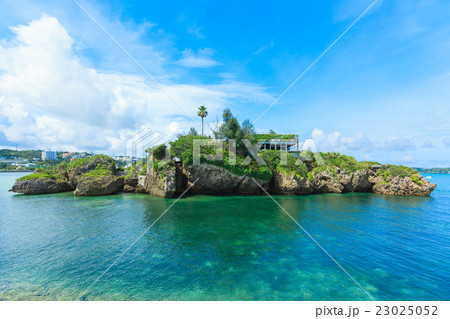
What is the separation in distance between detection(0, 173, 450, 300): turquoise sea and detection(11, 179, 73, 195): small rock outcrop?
14421 mm

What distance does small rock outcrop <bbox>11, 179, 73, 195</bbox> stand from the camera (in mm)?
28703

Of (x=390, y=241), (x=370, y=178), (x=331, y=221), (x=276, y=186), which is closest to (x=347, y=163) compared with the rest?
(x=370, y=178)

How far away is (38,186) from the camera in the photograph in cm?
2911

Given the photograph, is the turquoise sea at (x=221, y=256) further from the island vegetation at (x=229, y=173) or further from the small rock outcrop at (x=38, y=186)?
the small rock outcrop at (x=38, y=186)

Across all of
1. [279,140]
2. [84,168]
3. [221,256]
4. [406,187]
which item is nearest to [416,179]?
[406,187]

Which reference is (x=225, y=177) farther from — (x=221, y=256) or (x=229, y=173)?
(x=221, y=256)

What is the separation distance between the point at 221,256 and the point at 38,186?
37026mm

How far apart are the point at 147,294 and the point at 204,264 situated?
115 inches

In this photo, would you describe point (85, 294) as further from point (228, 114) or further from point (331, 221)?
point (228, 114)

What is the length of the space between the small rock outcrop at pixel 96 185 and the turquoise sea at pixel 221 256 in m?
9.10

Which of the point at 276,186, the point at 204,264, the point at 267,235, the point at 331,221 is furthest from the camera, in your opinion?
the point at 276,186

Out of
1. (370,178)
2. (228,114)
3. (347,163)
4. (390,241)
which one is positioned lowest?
(390,241)

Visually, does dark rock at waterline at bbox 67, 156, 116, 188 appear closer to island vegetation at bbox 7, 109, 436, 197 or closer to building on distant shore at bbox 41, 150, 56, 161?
island vegetation at bbox 7, 109, 436, 197

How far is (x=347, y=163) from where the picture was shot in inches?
1353
